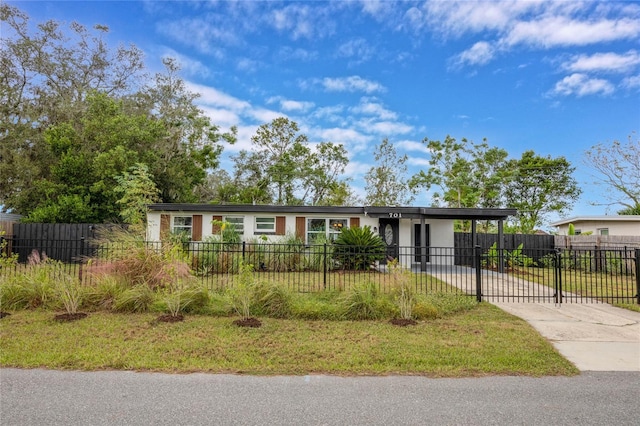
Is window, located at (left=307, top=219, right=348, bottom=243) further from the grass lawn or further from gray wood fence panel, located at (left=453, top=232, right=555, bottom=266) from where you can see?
the grass lawn

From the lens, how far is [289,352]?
465 centimetres

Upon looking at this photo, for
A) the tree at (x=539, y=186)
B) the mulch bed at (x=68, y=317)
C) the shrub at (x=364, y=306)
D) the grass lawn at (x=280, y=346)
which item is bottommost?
the grass lawn at (x=280, y=346)

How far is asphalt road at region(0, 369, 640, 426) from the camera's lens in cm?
303

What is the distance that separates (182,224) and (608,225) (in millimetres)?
22121

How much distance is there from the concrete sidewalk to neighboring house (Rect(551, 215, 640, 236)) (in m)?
13.3

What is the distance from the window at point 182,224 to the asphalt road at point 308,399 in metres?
13.6

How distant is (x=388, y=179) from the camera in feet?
99.8

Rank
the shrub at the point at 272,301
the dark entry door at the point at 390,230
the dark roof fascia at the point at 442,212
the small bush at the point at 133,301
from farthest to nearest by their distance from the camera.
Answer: the dark entry door at the point at 390,230 → the dark roof fascia at the point at 442,212 → the small bush at the point at 133,301 → the shrub at the point at 272,301

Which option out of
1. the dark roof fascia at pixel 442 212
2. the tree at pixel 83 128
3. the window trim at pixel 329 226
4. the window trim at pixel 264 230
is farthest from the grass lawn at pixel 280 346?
the tree at pixel 83 128

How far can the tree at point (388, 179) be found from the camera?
3036cm

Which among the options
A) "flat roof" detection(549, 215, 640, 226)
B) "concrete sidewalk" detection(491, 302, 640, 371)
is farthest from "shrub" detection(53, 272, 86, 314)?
"flat roof" detection(549, 215, 640, 226)

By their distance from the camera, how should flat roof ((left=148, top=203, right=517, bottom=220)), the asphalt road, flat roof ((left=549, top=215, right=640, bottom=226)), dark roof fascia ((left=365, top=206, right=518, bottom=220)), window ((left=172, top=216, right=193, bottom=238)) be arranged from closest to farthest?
the asphalt road, dark roof fascia ((left=365, top=206, right=518, bottom=220)), flat roof ((left=148, top=203, right=517, bottom=220)), window ((left=172, top=216, right=193, bottom=238)), flat roof ((left=549, top=215, right=640, bottom=226))

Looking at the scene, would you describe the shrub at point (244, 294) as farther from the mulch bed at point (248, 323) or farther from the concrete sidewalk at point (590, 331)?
the concrete sidewalk at point (590, 331)

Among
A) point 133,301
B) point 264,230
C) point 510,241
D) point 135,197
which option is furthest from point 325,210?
point 133,301
